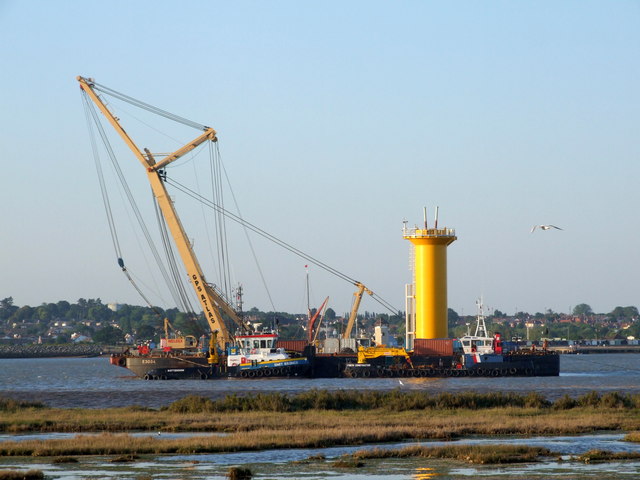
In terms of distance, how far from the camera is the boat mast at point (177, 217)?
101625mm

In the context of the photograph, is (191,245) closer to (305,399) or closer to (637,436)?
(305,399)

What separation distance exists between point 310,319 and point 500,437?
242 ft

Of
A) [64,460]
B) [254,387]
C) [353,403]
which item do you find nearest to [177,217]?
[254,387]

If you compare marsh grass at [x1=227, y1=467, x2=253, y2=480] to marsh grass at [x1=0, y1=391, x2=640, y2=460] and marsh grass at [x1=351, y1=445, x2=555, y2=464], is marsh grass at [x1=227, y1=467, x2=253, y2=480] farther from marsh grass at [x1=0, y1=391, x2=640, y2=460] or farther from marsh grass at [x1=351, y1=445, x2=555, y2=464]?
marsh grass at [x1=0, y1=391, x2=640, y2=460]

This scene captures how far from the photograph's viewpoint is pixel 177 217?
102 meters

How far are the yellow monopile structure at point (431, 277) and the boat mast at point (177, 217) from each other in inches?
591

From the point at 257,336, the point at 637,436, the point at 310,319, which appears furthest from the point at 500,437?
the point at 310,319

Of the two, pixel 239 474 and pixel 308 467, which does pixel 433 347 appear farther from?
pixel 239 474

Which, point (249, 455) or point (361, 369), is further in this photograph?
point (361, 369)

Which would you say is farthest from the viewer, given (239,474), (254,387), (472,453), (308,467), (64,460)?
Result: (254,387)

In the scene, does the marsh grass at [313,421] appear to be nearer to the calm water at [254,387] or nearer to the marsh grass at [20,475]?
the marsh grass at [20,475]

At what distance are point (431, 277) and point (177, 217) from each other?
71.6ft

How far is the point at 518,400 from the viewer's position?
194ft

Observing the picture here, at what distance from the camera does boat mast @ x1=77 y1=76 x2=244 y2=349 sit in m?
102
